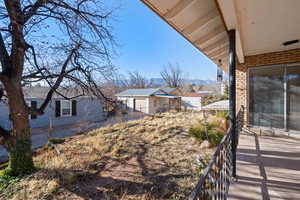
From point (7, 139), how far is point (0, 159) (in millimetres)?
3635

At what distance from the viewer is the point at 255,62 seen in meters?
4.95

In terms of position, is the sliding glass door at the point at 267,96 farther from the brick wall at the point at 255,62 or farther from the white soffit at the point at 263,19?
the white soffit at the point at 263,19

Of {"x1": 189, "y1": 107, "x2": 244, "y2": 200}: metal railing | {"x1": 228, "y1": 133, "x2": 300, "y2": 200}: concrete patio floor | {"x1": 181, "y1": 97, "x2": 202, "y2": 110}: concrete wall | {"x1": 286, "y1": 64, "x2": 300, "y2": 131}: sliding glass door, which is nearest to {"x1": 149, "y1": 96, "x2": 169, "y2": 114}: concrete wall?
{"x1": 181, "y1": 97, "x2": 202, "y2": 110}: concrete wall

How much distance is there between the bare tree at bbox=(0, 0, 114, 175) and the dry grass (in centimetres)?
101

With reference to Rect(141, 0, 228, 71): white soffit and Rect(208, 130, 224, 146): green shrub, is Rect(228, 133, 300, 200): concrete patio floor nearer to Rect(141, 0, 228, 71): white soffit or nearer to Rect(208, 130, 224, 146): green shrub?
Rect(208, 130, 224, 146): green shrub

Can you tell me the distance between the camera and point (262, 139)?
436 centimetres

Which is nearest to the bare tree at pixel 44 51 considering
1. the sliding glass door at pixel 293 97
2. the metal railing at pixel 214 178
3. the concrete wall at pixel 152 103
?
the metal railing at pixel 214 178

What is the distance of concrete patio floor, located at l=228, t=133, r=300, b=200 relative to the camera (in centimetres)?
211

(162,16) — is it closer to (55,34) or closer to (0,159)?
(55,34)

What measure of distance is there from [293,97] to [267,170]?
9.42 feet

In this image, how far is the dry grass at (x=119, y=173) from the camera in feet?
10.2

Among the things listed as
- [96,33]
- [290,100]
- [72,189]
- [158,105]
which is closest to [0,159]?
[72,189]

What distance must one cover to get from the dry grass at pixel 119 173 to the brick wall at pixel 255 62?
2190 mm

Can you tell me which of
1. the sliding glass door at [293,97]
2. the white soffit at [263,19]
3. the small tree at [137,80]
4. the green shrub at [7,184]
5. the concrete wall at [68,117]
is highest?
the small tree at [137,80]
